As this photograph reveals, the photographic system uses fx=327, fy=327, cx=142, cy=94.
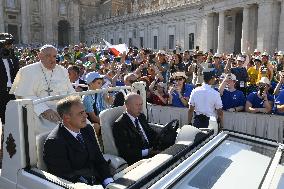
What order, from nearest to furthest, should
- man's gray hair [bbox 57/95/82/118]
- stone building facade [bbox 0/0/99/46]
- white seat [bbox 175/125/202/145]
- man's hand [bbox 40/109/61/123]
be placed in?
1. man's gray hair [bbox 57/95/82/118]
2. white seat [bbox 175/125/202/145]
3. man's hand [bbox 40/109/61/123]
4. stone building facade [bbox 0/0/99/46]

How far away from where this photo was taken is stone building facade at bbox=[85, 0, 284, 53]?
26.9 metres

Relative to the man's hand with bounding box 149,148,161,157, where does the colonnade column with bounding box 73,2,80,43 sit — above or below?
above

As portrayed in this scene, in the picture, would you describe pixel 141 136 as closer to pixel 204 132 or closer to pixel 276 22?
pixel 204 132

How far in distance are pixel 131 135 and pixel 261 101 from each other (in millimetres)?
4171

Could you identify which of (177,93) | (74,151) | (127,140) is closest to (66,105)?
(74,151)

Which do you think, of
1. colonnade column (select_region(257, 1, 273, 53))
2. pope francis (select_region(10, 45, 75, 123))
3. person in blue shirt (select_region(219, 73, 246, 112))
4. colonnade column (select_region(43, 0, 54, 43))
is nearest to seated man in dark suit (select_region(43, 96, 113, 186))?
pope francis (select_region(10, 45, 75, 123))

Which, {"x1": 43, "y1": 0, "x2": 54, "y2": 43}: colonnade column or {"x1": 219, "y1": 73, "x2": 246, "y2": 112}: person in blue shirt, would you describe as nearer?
{"x1": 219, "y1": 73, "x2": 246, "y2": 112}: person in blue shirt

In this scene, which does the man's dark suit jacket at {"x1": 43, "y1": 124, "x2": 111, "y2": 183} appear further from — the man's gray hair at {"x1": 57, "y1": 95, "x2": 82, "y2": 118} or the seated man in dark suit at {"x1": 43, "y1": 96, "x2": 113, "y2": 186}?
the man's gray hair at {"x1": 57, "y1": 95, "x2": 82, "y2": 118}

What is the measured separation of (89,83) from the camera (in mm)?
6520

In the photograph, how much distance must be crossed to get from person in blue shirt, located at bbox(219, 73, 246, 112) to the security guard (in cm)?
95

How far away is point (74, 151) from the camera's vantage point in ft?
11.4

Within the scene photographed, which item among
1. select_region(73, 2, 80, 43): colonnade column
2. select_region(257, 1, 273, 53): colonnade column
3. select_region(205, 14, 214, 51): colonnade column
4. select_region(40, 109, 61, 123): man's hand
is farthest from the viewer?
select_region(73, 2, 80, 43): colonnade column

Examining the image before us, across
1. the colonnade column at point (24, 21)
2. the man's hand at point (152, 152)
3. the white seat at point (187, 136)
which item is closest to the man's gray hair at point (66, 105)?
the white seat at point (187, 136)

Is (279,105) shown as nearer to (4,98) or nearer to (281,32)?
(4,98)
